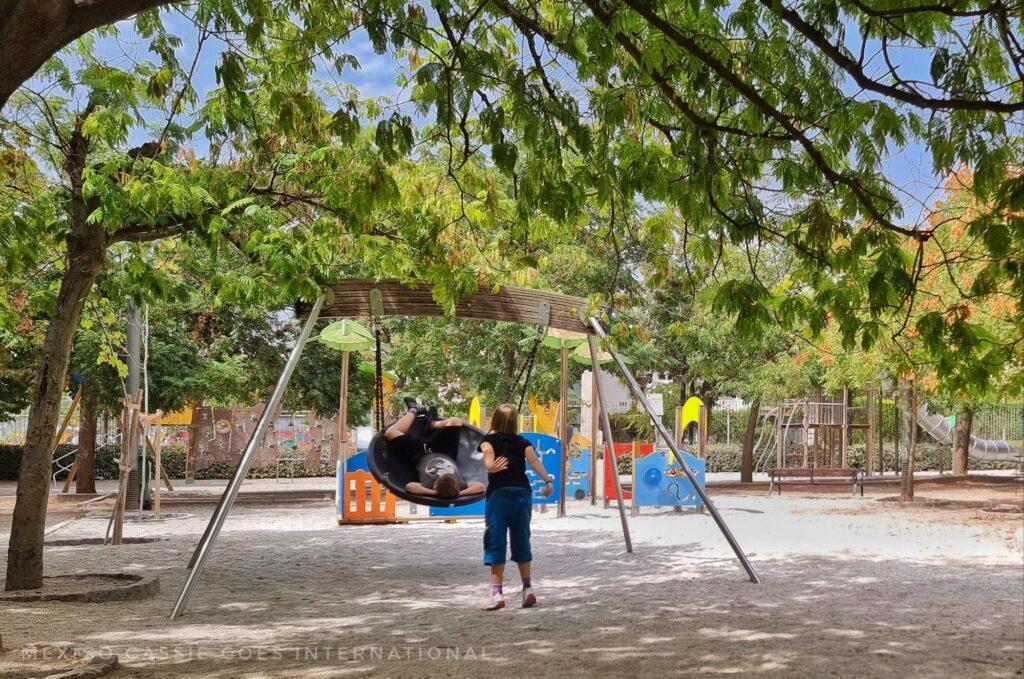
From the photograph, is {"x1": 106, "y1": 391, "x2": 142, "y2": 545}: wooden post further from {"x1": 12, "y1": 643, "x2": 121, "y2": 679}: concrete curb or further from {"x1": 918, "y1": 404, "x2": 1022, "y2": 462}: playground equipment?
{"x1": 918, "y1": 404, "x2": 1022, "y2": 462}: playground equipment

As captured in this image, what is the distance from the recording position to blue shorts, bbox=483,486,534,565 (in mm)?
7707

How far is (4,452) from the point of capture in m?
29.3

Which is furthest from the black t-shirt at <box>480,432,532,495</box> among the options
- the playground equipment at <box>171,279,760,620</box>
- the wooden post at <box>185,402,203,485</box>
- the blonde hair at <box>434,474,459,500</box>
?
the wooden post at <box>185,402,203,485</box>

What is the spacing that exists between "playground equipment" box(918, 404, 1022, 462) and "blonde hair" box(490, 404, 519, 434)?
3223 centimetres

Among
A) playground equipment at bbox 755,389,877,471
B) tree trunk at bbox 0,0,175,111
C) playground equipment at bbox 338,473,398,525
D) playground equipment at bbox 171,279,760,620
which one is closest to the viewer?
tree trunk at bbox 0,0,175,111

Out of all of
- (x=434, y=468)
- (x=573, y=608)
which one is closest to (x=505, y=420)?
(x=573, y=608)

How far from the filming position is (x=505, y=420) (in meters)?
8.02

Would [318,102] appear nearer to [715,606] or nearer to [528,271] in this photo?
[528,271]

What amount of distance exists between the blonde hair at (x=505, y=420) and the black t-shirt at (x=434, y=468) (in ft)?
8.45

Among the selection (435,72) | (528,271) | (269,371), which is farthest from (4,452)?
(435,72)

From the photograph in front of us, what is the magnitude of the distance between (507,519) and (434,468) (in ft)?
10.00

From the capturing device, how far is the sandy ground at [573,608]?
5672 millimetres

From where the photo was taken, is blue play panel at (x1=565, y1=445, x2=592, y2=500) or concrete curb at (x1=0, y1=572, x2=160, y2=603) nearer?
concrete curb at (x1=0, y1=572, x2=160, y2=603)

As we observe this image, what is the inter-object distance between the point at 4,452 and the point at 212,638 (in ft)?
87.2
